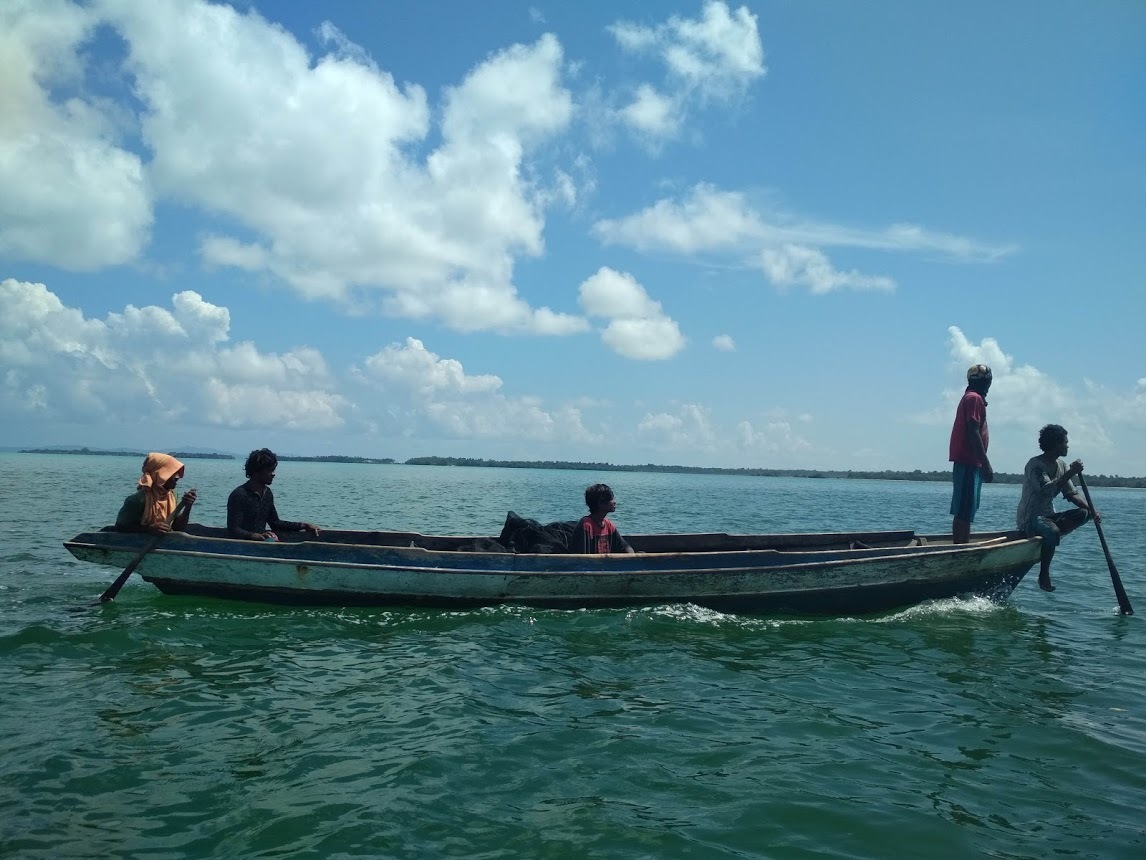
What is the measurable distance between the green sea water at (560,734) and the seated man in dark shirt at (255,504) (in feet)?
3.89

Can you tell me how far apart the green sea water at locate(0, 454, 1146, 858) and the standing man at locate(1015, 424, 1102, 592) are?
1.54 metres

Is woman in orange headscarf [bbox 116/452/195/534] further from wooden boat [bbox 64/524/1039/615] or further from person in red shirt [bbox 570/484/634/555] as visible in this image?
person in red shirt [bbox 570/484/634/555]

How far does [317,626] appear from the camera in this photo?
10656mm

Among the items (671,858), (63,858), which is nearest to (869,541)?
(671,858)

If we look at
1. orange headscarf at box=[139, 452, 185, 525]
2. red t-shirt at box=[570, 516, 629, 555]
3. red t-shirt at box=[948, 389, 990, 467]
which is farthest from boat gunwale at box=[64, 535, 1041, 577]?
red t-shirt at box=[948, 389, 990, 467]

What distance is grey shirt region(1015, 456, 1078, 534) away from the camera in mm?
12328

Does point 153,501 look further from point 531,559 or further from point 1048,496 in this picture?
point 1048,496

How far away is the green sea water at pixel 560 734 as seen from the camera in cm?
513

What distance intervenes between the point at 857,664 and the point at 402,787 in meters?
6.19

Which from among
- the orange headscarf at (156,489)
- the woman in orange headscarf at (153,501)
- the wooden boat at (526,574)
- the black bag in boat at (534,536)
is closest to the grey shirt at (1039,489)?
the wooden boat at (526,574)

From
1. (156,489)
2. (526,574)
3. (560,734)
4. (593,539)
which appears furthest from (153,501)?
(560,734)

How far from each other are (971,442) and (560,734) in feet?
28.8

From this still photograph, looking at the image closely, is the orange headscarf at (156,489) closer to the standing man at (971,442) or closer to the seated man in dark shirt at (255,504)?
the seated man in dark shirt at (255,504)

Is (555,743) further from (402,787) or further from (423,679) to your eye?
(423,679)
